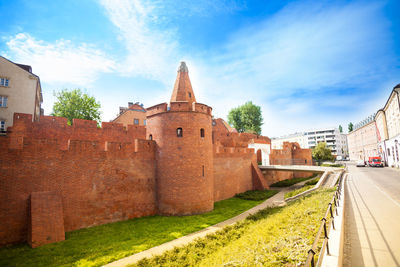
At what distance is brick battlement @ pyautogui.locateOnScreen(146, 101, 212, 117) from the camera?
15.7 meters

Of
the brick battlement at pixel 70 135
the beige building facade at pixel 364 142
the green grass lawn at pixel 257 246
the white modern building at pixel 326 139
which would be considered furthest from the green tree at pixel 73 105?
the white modern building at pixel 326 139

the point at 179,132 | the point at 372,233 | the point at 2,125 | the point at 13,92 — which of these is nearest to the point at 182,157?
the point at 179,132

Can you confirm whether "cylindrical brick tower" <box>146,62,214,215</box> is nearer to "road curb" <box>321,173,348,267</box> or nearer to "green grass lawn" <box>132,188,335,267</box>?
"green grass lawn" <box>132,188,335,267</box>

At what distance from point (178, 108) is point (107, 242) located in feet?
31.3

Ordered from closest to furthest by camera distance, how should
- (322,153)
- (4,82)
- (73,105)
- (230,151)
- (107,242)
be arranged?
(107,242)
(4,82)
(230,151)
(73,105)
(322,153)

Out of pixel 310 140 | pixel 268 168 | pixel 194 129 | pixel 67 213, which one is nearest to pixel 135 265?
pixel 67 213

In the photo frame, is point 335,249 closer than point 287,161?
Yes

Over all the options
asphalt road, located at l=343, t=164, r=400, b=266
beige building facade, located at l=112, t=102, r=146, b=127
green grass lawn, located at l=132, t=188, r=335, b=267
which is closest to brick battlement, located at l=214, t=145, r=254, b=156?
green grass lawn, located at l=132, t=188, r=335, b=267

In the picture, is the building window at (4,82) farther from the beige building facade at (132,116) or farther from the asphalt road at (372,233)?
the asphalt road at (372,233)

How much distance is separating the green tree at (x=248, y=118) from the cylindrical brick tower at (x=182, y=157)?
34451 mm

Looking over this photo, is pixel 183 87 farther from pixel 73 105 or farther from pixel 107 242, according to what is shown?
pixel 73 105

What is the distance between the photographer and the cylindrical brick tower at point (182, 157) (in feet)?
49.3

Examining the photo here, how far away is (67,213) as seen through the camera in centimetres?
1152

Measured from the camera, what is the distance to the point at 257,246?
251 inches
